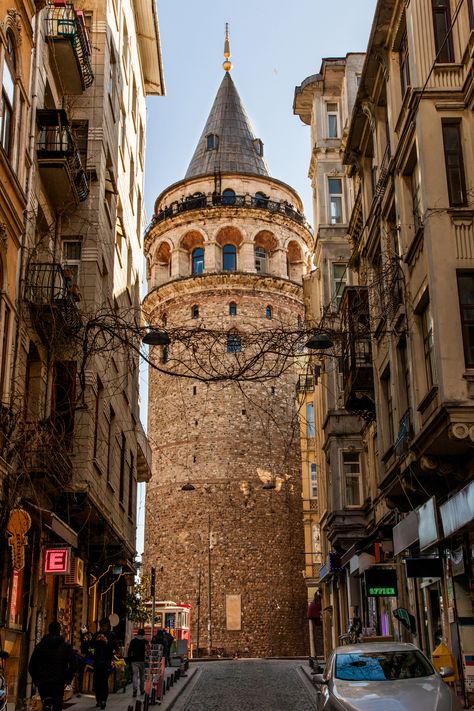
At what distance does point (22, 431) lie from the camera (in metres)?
13.1

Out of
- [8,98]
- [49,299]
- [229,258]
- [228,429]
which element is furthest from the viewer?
[229,258]

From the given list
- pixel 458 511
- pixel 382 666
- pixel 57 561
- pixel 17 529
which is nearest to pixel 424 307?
pixel 458 511

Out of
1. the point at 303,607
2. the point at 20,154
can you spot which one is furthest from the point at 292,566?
the point at 20,154

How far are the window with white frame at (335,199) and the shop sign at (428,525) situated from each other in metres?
20.0

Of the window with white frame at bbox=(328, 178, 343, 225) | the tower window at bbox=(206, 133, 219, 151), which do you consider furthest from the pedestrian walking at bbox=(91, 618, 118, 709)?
the tower window at bbox=(206, 133, 219, 151)

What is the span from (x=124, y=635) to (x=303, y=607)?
20173 millimetres

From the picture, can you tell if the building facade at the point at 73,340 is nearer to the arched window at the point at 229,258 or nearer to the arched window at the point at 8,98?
the arched window at the point at 8,98

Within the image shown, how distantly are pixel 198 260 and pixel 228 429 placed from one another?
10.9 metres

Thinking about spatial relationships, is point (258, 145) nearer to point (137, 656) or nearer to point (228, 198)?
point (228, 198)

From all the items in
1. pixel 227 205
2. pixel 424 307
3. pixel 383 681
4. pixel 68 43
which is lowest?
pixel 383 681

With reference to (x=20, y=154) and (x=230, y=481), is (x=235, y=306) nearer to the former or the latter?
(x=230, y=481)

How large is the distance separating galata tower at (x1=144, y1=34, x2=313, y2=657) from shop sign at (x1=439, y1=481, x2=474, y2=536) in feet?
102

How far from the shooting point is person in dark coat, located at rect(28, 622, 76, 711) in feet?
40.6

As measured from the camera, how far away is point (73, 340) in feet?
58.2
